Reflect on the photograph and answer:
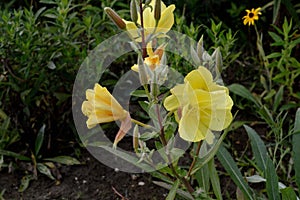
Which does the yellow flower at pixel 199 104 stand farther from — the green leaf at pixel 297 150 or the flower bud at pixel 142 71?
the green leaf at pixel 297 150

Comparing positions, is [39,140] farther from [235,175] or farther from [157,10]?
[157,10]

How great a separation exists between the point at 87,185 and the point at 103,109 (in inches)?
44.7

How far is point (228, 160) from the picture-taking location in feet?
5.62

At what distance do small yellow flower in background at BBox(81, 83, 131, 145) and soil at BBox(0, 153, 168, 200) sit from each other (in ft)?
3.19

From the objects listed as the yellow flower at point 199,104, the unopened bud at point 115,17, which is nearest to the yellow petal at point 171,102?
the yellow flower at point 199,104

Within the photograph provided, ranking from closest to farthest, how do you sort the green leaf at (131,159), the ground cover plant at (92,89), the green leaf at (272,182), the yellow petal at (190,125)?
the yellow petal at (190,125)
the green leaf at (131,159)
the green leaf at (272,182)
the ground cover plant at (92,89)

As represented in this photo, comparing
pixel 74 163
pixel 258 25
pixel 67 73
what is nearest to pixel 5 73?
pixel 67 73

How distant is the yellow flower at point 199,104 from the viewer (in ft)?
3.61

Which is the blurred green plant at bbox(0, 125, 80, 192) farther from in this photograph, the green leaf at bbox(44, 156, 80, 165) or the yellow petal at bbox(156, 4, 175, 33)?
the yellow petal at bbox(156, 4, 175, 33)

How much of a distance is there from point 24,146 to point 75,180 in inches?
11.7

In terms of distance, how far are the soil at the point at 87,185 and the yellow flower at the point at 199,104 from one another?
1.06 metres

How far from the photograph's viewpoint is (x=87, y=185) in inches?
88.7

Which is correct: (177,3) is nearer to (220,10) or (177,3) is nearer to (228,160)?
(220,10)

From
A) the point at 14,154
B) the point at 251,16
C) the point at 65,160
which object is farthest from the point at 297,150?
the point at 14,154
